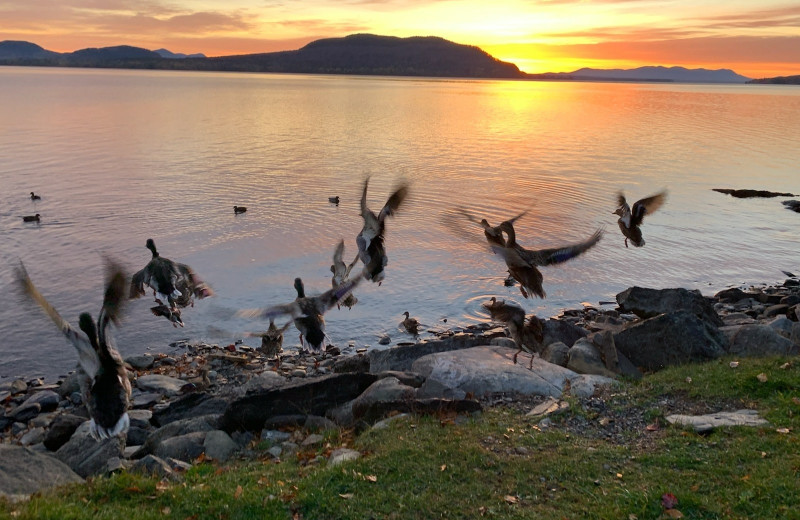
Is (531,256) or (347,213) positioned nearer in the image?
(531,256)

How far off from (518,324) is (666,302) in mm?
6108

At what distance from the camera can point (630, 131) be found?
71.8 m

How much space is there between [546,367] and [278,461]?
5237 mm

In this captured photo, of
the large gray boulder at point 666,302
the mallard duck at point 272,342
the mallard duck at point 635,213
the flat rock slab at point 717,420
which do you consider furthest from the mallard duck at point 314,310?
the large gray boulder at point 666,302

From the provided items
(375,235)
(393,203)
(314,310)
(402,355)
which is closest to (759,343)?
(402,355)

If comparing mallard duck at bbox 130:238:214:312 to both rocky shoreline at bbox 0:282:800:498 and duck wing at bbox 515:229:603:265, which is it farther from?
duck wing at bbox 515:229:603:265

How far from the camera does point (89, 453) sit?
34.4 ft

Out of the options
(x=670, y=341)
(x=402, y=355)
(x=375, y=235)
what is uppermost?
(x=375, y=235)

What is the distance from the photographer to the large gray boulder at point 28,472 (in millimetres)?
8375

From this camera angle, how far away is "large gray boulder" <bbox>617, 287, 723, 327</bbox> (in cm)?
1549

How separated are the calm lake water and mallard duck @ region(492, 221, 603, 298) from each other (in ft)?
21.2

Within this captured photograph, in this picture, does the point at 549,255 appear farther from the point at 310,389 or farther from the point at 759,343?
the point at 310,389

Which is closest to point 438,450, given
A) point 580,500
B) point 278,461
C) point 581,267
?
point 580,500

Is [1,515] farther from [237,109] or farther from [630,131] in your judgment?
[237,109]
